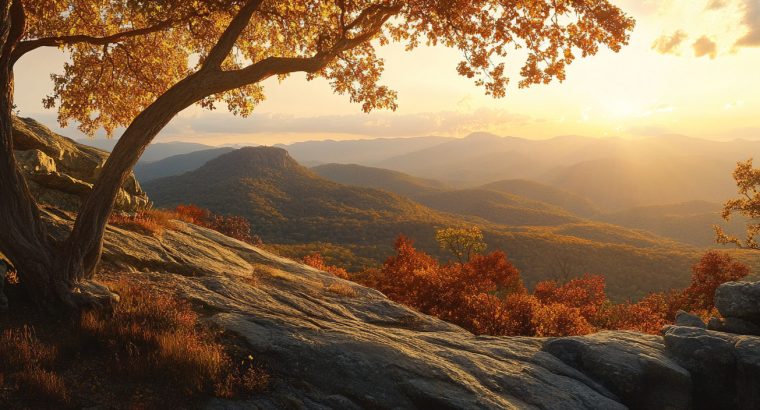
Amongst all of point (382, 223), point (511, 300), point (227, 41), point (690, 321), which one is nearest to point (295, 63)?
point (227, 41)

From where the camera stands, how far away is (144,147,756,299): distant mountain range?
65750mm

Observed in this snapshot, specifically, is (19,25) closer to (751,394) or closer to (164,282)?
(164,282)

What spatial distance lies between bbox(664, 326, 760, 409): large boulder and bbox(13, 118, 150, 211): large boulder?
18.7 m

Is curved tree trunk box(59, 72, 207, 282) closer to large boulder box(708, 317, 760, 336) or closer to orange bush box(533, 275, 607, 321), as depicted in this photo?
large boulder box(708, 317, 760, 336)

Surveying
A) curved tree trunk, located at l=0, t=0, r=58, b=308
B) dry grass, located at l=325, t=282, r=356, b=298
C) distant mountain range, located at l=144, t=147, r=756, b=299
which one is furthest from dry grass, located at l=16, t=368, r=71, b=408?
distant mountain range, located at l=144, t=147, r=756, b=299

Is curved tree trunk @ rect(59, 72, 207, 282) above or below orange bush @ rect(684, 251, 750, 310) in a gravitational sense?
above

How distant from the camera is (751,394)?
29.6 feet

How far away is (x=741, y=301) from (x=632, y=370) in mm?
5113

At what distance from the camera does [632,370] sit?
919 cm

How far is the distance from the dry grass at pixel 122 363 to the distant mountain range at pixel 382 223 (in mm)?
48123

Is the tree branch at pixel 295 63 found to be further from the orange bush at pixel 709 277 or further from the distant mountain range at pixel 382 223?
the distant mountain range at pixel 382 223

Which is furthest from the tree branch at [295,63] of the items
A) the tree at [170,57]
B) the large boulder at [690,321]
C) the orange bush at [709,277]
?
the orange bush at [709,277]

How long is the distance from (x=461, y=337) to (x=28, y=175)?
590 inches

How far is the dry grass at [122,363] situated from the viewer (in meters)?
5.80
